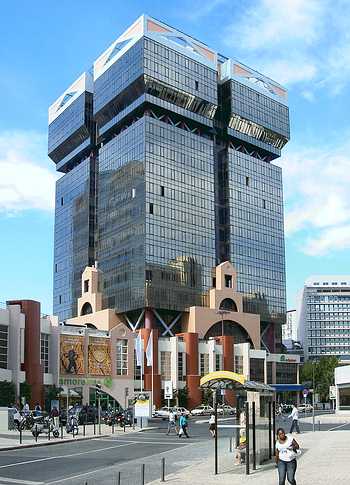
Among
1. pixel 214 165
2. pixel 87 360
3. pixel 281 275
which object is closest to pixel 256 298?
pixel 281 275

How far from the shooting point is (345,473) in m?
20.9

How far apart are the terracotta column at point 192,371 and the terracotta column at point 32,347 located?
38.4m

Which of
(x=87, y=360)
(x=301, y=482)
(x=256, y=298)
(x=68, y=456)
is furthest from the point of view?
(x=256, y=298)

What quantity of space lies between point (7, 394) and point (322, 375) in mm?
88733

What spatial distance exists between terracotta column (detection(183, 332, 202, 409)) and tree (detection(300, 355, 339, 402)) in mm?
34713

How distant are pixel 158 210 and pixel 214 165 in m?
21.5

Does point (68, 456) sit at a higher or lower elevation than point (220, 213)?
lower

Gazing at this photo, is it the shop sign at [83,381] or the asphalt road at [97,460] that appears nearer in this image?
the asphalt road at [97,460]

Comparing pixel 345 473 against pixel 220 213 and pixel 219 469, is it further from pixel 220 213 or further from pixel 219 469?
pixel 220 213

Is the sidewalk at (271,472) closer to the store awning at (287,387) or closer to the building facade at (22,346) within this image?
the building facade at (22,346)

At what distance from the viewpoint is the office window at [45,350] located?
242ft

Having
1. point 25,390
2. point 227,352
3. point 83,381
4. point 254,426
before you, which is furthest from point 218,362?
Result: point 254,426

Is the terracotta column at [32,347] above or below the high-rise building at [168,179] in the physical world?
below

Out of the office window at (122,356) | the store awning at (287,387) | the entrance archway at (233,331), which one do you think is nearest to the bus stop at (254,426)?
the office window at (122,356)
